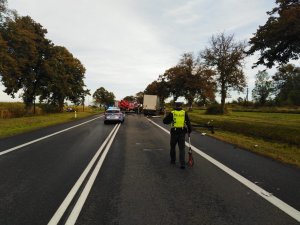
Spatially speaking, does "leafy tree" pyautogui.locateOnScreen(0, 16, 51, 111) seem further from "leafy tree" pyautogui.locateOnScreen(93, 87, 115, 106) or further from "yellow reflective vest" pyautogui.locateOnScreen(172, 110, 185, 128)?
"leafy tree" pyautogui.locateOnScreen(93, 87, 115, 106)

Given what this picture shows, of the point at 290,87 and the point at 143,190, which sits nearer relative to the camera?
the point at 143,190

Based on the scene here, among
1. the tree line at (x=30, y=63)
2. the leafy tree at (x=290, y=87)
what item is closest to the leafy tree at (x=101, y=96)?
the leafy tree at (x=290, y=87)

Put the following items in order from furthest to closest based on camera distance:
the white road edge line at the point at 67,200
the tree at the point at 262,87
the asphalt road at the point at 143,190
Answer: the tree at the point at 262,87
the asphalt road at the point at 143,190
the white road edge line at the point at 67,200

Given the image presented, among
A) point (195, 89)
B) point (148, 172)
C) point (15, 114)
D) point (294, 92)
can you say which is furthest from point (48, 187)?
point (294, 92)

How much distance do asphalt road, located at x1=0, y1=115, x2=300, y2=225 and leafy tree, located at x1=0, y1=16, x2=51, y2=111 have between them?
30136 mm

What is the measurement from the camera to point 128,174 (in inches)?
349

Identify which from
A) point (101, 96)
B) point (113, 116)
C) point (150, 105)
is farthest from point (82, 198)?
point (101, 96)

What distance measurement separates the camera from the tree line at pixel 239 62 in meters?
24.2

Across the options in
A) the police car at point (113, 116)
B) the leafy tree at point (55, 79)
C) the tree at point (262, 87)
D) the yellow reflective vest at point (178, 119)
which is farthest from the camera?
the tree at point (262, 87)

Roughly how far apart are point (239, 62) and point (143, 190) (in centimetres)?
5133

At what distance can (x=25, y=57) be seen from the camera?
145 feet

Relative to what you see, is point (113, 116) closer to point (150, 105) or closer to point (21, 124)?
point (21, 124)

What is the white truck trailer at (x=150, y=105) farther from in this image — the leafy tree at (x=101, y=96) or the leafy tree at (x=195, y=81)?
the leafy tree at (x=101, y=96)

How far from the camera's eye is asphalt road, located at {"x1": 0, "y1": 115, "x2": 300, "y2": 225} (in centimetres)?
546
